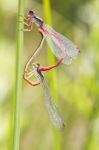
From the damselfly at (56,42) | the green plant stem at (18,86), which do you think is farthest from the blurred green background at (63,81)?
the green plant stem at (18,86)

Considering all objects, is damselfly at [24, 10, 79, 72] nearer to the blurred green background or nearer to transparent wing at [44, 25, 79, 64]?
transparent wing at [44, 25, 79, 64]

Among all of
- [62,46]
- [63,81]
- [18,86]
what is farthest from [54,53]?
[63,81]

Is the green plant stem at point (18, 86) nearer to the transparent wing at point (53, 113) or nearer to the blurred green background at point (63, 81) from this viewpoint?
the transparent wing at point (53, 113)

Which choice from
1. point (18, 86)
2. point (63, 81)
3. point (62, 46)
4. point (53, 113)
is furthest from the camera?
point (63, 81)

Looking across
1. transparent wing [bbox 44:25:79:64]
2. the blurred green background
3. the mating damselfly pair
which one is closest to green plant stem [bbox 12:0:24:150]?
the mating damselfly pair

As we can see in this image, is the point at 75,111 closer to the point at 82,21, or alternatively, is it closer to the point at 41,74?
the point at 82,21

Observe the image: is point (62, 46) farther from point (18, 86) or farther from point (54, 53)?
point (18, 86)
